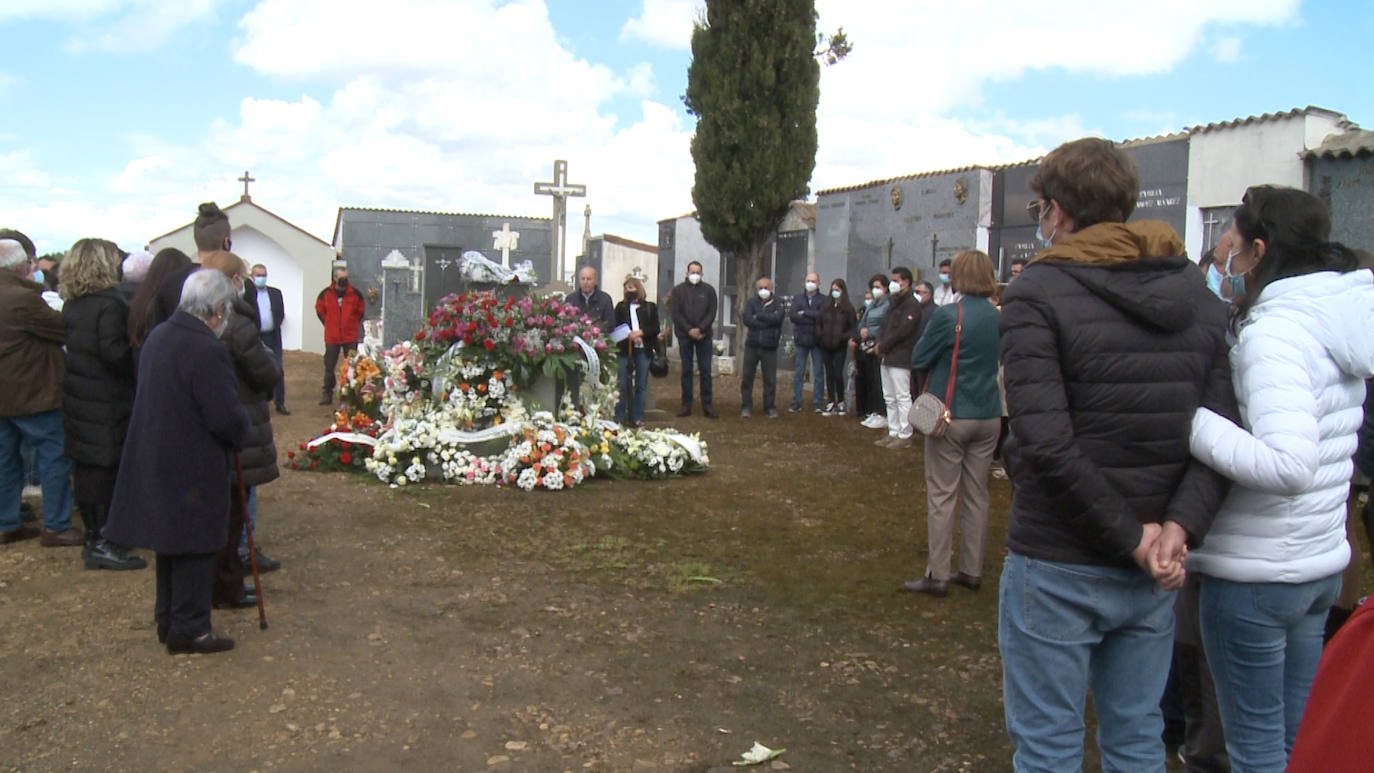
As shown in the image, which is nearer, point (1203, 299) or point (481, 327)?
point (1203, 299)

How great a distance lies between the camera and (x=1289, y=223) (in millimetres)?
2791

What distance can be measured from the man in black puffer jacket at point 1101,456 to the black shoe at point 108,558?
521 centimetres

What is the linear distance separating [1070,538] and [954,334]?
3.36m

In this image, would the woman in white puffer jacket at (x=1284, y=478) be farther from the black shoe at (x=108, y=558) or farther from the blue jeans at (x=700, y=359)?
the blue jeans at (x=700, y=359)

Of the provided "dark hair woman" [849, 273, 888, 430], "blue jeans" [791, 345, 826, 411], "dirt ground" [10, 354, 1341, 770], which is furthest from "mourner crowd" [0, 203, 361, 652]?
"blue jeans" [791, 345, 826, 411]

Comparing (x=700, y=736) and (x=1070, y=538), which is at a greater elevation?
(x=1070, y=538)

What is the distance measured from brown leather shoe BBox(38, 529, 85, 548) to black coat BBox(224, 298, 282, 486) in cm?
196

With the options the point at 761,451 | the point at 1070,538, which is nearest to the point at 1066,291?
the point at 1070,538

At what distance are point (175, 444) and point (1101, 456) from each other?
379 cm

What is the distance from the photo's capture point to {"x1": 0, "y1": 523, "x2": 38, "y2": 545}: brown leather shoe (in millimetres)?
6492

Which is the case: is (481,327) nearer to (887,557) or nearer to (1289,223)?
(887,557)

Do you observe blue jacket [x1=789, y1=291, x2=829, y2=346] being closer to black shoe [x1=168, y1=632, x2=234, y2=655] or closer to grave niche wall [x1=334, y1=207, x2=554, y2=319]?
black shoe [x1=168, y1=632, x2=234, y2=655]

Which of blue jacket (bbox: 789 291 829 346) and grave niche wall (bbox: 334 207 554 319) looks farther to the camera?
grave niche wall (bbox: 334 207 554 319)

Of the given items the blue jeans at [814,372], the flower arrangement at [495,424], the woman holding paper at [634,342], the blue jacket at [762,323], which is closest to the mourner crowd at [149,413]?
the flower arrangement at [495,424]
